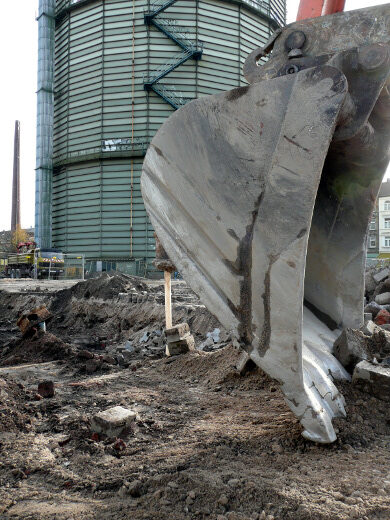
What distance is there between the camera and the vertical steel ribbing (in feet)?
75.3

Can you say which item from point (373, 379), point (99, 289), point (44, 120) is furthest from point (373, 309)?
point (44, 120)

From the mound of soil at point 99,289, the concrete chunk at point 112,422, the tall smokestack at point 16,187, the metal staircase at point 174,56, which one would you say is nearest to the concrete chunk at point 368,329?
the concrete chunk at point 112,422

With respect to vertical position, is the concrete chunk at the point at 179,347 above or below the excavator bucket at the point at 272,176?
below

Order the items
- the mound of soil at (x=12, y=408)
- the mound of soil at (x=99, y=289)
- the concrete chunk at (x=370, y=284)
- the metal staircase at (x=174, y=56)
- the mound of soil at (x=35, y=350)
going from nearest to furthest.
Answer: the mound of soil at (x=12, y=408) < the mound of soil at (x=35, y=350) < the concrete chunk at (x=370, y=284) < the mound of soil at (x=99, y=289) < the metal staircase at (x=174, y=56)

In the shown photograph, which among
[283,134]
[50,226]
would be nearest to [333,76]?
[283,134]

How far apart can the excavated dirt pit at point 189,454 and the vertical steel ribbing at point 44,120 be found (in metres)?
19.4

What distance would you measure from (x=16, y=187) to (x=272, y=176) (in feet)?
152

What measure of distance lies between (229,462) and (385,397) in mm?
1202

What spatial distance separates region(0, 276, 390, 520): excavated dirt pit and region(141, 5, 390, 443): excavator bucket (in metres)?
0.26

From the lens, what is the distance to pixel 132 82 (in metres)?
20.5

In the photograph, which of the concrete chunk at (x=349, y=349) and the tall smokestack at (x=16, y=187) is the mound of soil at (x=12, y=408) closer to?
the concrete chunk at (x=349, y=349)

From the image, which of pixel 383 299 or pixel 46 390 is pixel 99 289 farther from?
pixel 46 390

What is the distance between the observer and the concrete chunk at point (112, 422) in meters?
2.97

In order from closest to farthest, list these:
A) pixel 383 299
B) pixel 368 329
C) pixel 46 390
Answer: pixel 368 329 < pixel 46 390 < pixel 383 299
